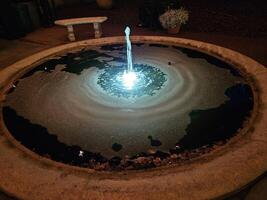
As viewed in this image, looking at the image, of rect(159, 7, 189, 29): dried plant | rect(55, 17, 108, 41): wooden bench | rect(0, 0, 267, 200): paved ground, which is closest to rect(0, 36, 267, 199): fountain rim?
rect(0, 0, 267, 200): paved ground

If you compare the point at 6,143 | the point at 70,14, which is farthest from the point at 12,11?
the point at 6,143

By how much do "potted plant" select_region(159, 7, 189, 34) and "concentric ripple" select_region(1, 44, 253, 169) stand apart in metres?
1.65

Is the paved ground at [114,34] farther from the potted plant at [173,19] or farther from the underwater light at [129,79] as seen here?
the underwater light at [129,79]

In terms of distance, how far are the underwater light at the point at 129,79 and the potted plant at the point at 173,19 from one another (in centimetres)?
303

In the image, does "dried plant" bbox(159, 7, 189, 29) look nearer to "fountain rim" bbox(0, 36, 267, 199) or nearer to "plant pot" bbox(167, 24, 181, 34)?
"plant pot" bbox(167, 24, 181, 34)

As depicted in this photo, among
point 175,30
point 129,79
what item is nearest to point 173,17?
point 175,30

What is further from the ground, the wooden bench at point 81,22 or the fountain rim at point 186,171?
the wooden bench at point 81,22

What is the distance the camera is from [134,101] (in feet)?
17.0

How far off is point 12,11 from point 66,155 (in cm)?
687

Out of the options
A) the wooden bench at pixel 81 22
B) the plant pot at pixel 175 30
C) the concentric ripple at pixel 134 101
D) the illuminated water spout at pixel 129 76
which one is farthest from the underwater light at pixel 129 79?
the plant pot at pixel 175 30

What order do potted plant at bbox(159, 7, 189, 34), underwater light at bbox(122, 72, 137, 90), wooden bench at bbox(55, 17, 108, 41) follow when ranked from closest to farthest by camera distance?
1. underwater light at bbox(122, 72, 137, 90)
2. potted plant at bbox(159, 7, 189, 34)
3. wooden bench at bbox(55, 17, 108, 41)

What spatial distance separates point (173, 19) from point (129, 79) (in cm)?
334

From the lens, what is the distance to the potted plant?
8.30m

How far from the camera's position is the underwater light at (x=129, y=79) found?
228 inches
